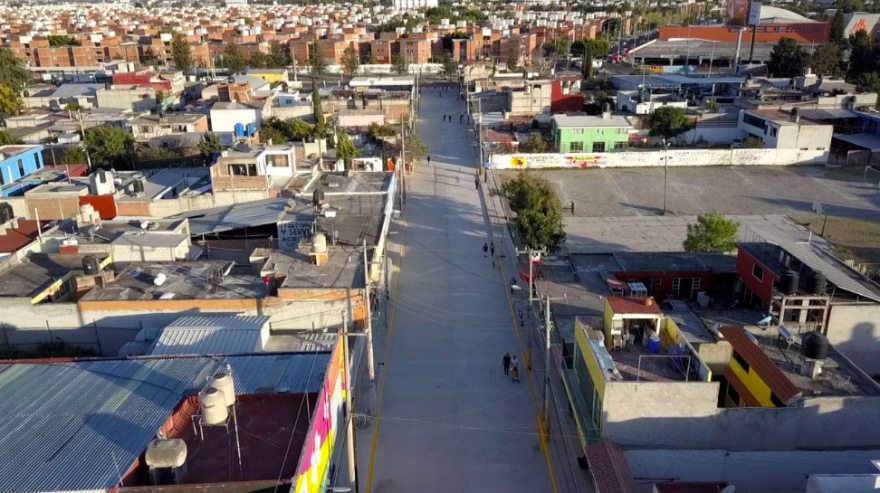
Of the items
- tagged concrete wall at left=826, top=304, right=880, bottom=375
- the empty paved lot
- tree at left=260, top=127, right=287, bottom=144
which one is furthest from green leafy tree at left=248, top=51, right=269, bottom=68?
tagged concrete wall at left=826, top=304, right=880, bottom=375

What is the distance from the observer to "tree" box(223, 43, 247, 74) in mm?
88169

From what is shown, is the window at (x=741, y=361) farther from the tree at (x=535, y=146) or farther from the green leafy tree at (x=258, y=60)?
the green leafy tree at (x=258, y=60)

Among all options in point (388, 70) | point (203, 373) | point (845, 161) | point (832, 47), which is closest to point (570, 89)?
point (845, 161)

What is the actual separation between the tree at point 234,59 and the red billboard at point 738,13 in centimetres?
6466

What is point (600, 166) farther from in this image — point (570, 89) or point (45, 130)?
point (45, 130)

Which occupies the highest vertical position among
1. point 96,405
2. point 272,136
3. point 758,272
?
point 272,136

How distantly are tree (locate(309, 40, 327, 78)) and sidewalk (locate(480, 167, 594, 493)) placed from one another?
73.8 m

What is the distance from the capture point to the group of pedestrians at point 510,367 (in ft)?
58.3

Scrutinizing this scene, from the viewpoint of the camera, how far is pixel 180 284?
18484mm

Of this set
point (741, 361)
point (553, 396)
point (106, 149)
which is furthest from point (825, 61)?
point (106, 149)

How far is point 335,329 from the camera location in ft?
57.2

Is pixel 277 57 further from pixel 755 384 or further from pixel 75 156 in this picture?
pixel 755 384

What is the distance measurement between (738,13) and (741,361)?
264ft

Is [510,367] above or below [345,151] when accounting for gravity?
below
